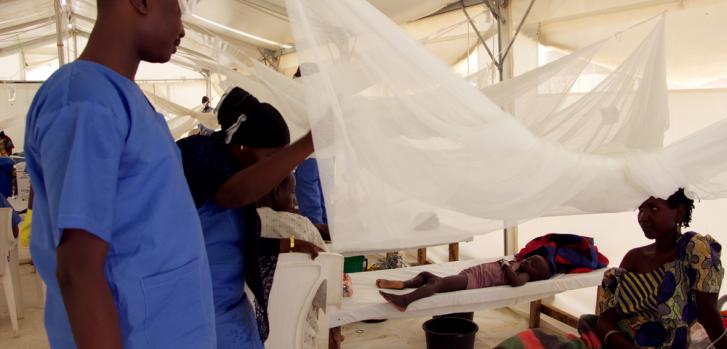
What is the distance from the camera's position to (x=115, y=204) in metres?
0.79

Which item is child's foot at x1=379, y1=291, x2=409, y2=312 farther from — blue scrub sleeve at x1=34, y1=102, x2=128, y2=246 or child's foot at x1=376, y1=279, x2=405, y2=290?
blue scrub sleeve at x1=34, y1=102, x2=128, y2=246

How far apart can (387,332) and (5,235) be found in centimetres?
259

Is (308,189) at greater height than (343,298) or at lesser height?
greater

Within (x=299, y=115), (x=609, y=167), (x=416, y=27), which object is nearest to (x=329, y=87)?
(x=299, y=115)

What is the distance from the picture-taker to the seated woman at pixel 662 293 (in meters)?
2.06

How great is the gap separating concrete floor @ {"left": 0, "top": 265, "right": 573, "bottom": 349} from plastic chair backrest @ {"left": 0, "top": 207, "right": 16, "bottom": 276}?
0.48 meters

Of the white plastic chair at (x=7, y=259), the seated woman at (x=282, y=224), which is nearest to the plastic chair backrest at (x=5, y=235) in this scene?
the white plastic chair at (x=7, y=259)

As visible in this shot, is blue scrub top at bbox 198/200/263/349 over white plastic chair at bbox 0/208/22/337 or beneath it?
over

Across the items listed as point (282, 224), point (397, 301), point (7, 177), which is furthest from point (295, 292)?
point (7, 177)

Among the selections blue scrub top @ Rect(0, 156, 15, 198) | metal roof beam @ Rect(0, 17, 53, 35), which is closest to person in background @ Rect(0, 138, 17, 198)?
blue scrub top @ Rect(0, 156, 15, 198)

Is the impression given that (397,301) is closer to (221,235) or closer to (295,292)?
(295,292)

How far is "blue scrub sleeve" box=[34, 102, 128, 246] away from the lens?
2.40 feet

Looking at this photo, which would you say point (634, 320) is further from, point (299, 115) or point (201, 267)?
point (201, 267)

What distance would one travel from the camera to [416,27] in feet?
17.2
